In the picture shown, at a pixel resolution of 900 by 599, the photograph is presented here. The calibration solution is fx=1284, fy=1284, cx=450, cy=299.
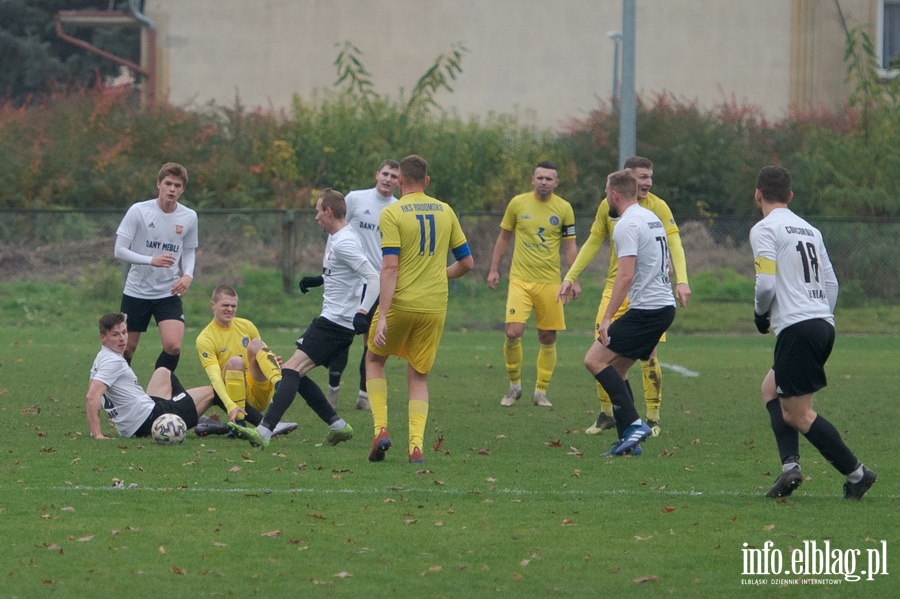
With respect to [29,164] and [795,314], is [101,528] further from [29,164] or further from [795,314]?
[29,164]

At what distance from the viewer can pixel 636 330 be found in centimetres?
917

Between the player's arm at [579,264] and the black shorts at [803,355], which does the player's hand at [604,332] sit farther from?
the black shorts at [803,355]

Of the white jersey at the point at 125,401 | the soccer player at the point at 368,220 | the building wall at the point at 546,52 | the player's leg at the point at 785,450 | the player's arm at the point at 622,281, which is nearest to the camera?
the player's leg at the point at 785,450

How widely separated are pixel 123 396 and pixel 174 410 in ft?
1.31

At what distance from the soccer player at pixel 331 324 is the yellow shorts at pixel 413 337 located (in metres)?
0.66

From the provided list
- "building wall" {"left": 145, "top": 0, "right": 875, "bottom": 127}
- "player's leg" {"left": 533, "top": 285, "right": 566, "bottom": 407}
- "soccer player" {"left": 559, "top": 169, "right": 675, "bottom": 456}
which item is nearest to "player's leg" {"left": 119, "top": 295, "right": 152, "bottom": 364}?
"player's leg" {"left": 533, "top": 285, "right": 566, "bottom": 407}

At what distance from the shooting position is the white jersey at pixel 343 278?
9.25 metres

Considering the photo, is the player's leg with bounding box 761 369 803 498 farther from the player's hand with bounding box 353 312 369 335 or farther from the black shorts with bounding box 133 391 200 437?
the black shorts with bounding box 133 391 200 437

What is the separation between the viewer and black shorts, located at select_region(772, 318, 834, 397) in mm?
6902

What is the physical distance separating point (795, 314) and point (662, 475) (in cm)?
168

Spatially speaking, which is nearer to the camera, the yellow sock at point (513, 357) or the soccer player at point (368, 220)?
the soccer player at point (368, 220)

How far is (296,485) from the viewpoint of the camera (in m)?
7.55

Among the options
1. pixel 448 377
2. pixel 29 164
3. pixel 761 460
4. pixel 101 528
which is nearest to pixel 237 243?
pixel 29 164

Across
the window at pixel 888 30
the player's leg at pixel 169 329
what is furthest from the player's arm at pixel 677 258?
the window at pixel 888 30
